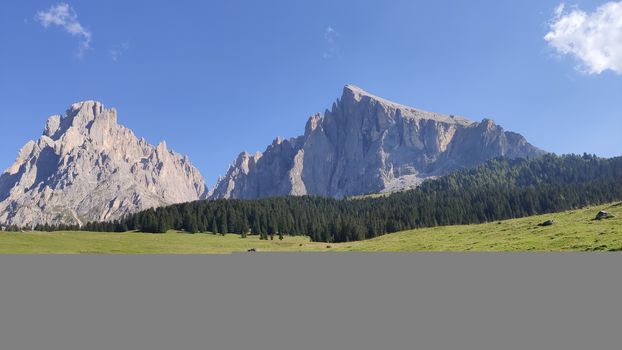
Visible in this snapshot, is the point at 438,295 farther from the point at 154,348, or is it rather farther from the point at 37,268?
the point at 37,268

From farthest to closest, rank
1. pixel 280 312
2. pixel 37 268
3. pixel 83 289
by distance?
pixel 37 268 → pixel 83 289 → pixel 280 312

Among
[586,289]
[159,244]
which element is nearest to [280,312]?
[586,289]

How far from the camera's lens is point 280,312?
37.6m

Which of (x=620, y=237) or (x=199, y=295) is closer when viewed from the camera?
(x=199, y=295)

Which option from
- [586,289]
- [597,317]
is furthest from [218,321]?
[586,289]

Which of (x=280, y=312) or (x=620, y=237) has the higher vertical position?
(x=620, y=237)

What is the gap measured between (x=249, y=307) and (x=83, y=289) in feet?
71.8

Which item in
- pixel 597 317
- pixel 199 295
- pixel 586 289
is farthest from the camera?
pixel 199 295

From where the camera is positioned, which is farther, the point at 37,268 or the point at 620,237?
the point at 620,237

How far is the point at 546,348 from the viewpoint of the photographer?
91.9 feet

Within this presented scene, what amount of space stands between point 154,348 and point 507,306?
2844cm

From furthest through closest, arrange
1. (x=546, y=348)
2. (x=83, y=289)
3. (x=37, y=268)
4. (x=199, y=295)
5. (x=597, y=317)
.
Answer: (x=37, y=268) → (x=83, y=289) → (x=199, y=295) → (x=597, y=317) → (x=546, y=348)

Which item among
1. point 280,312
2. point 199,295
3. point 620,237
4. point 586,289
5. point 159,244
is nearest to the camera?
point 280,312

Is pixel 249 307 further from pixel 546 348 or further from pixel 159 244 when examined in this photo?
pixel 159 244
